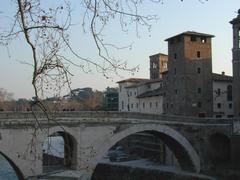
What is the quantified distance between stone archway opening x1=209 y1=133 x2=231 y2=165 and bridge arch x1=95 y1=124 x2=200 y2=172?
4.82ft

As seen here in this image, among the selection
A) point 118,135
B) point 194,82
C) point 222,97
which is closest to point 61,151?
point 118,135

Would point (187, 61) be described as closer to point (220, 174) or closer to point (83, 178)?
point (220, 174)

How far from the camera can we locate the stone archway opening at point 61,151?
4.02 meters

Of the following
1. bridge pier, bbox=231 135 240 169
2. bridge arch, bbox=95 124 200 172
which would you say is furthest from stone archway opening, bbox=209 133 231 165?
bridge arch, bbox=95 124 200 172

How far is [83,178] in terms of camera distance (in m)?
21.9

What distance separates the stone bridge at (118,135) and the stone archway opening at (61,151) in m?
0.14

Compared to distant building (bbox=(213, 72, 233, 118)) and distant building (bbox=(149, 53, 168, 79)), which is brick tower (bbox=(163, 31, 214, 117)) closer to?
distant building (bbox=(213, 72, 233, 118))

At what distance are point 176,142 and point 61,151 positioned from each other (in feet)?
69.2

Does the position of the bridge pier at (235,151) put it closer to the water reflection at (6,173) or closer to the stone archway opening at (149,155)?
the stone archway opening at (149,155)

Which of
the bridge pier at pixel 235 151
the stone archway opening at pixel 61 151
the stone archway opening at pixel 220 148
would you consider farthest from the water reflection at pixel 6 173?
the bridge pier at pixel 235 151

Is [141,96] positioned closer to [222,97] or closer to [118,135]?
[222,97]

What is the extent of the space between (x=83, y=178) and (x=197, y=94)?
13999 mm

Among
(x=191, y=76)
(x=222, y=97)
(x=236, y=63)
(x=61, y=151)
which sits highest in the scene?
(x=236, y=63)

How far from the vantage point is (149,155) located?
35594mm
